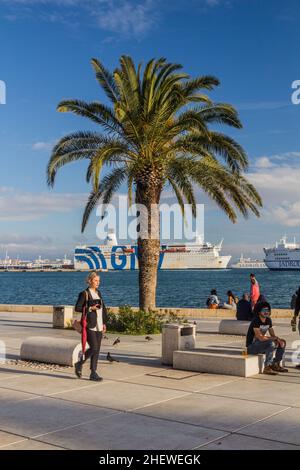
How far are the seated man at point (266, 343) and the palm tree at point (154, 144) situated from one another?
24.6 feet

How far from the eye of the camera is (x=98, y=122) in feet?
56.7

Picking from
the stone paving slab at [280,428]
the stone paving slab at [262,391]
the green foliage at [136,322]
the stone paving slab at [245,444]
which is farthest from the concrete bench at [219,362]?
the green foliage at [136,322]

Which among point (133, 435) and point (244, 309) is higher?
point (244, 309)

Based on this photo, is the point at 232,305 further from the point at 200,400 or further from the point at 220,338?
the point at 200,400

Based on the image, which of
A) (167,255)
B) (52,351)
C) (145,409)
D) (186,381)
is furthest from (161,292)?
(167,255)

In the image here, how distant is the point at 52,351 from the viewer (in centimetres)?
1005

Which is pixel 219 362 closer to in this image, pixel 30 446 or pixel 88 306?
pixel 88 306

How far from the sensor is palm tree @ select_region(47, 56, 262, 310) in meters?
16.5

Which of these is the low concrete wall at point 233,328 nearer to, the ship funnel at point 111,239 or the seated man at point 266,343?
the seated man at point 266,343

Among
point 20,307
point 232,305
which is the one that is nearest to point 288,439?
point 232,305

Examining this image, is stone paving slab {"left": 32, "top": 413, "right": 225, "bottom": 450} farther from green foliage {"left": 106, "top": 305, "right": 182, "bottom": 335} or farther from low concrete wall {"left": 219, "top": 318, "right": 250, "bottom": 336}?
green foliage {"left": 106, "top": 305, "right": 182, "bottom": 335}

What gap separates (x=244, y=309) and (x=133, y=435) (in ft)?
30.2

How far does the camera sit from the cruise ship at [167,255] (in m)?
→ 164

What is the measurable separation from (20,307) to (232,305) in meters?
10.1
